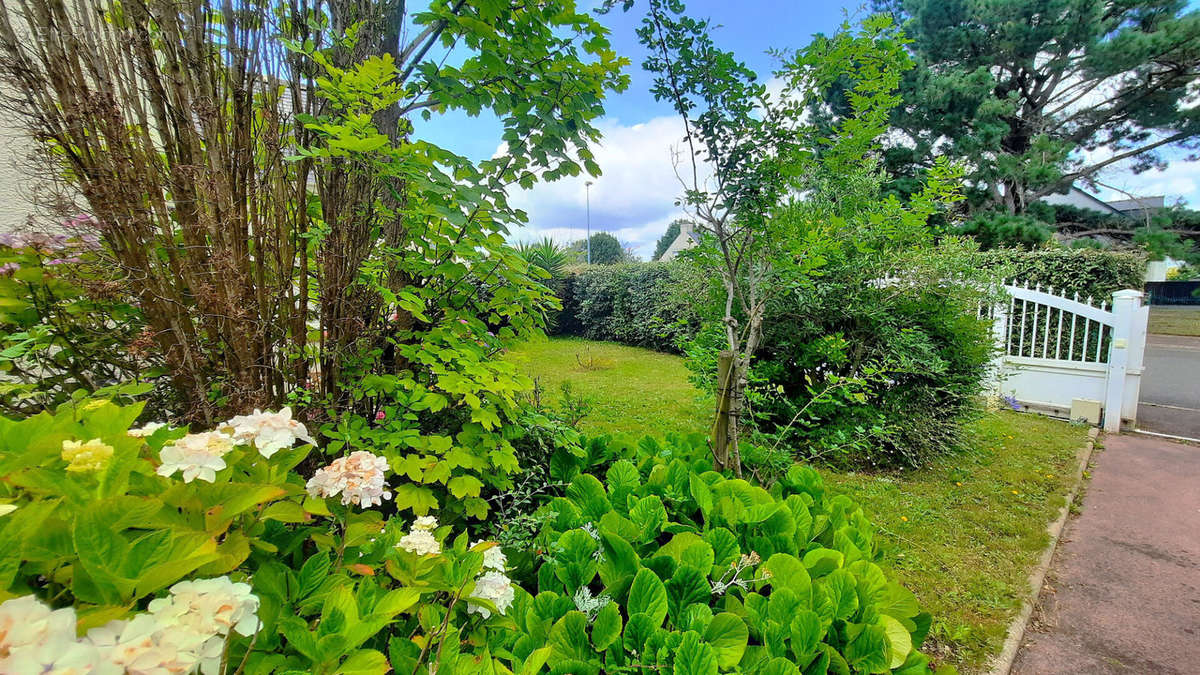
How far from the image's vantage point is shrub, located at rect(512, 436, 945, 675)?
1051 mm

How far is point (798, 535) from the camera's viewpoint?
149 cm

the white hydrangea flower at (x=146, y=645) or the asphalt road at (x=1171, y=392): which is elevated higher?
the white hydrangea flower at (x=146, y=645)

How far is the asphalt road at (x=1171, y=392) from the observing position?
16.4 ft

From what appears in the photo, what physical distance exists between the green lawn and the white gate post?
0.34m

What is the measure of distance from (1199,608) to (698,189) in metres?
2.97

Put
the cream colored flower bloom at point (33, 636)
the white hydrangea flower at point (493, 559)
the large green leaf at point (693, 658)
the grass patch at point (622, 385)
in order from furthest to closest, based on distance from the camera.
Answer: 1. the grass patch at point (622, 385)
2. the white hydrangea flower at point (493, 559)
3. the large green leaf at point (693, 658)
4. the cream colored flower bloom at point (33, 636)

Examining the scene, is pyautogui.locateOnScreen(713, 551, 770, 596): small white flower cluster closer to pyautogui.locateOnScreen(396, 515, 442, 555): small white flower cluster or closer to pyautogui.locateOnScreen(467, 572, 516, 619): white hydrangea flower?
pyautogui.locateOnScreen(467, 572, 516, 619): white hydrangea flower

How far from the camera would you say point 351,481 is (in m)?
0.90

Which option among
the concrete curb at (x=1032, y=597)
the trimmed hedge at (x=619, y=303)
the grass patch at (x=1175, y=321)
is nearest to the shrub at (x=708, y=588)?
the concrete curb at (x=1032, y=597)

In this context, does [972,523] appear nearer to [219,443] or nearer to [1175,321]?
[219,443]

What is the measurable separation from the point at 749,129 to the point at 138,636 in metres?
2.23

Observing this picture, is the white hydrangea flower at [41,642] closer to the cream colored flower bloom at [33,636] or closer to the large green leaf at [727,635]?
the cream colored flower bloom at [33,636]

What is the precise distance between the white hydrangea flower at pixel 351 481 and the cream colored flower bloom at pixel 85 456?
29 centimetres

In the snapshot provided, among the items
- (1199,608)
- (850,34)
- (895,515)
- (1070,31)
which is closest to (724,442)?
(895,515)
